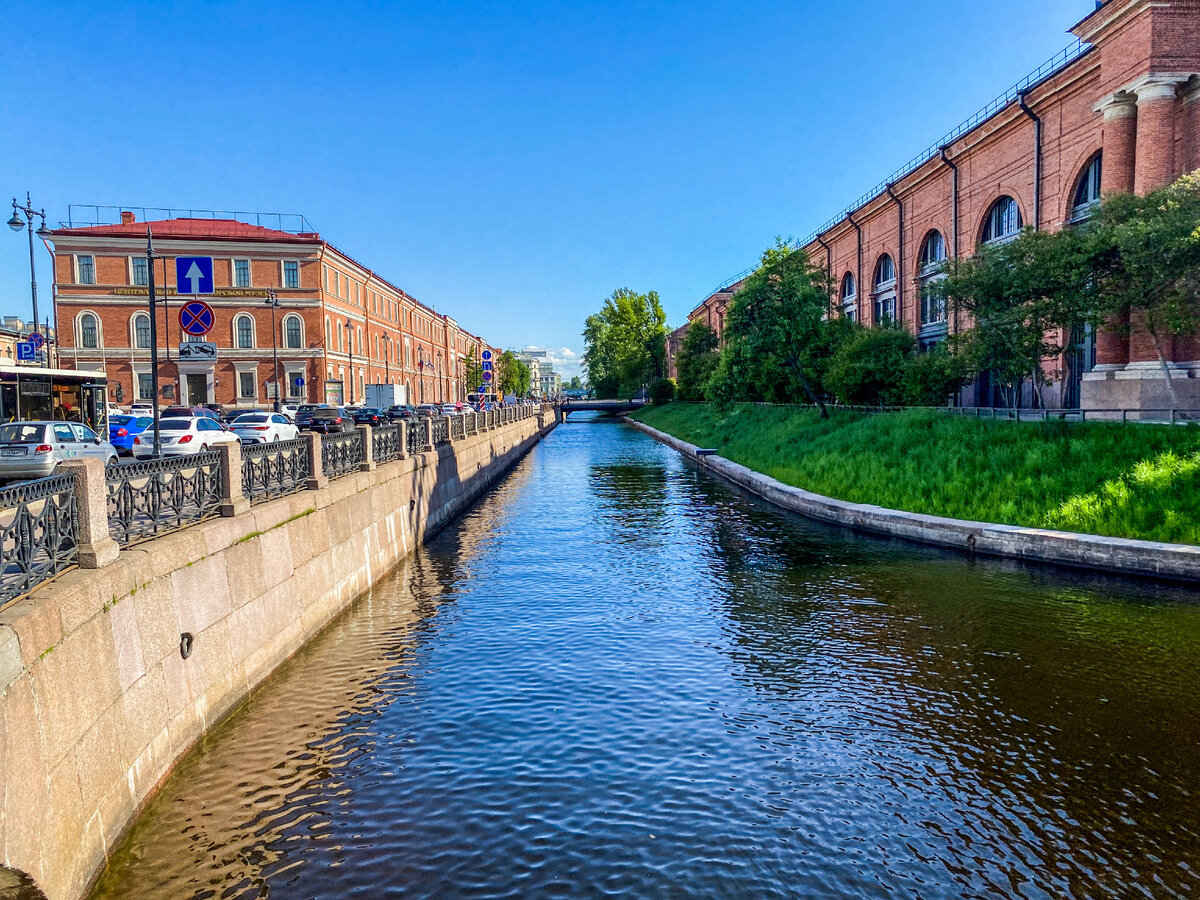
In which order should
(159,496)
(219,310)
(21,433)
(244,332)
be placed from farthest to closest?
1. (244,332)
2. (219,310)
3. (21,433)
4. (159,496)

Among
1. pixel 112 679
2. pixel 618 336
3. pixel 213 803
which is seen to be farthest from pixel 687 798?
pixel 618 336

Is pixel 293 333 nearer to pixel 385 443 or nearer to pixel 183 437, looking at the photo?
pixel 183 437

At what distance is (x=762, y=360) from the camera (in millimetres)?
39906

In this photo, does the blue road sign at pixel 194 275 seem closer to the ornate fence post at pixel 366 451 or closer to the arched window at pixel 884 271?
the ornate fence post at pixel 366 451

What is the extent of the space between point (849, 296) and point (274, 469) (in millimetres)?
47776

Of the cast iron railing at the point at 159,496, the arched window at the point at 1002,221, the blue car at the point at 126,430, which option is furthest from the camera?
the arched window at the point at 1002,221

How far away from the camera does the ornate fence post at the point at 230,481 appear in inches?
382

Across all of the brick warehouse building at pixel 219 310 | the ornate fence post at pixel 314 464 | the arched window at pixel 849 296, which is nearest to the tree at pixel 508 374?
the brick warehouse building at pixel 219 310

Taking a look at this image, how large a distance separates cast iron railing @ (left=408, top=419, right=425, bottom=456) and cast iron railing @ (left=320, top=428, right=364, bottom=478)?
480cm

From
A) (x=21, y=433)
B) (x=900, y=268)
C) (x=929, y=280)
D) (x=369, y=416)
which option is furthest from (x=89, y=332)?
(x=929, y=280)

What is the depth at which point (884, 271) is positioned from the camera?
4766cm

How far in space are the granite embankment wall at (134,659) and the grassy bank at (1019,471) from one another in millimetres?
14376

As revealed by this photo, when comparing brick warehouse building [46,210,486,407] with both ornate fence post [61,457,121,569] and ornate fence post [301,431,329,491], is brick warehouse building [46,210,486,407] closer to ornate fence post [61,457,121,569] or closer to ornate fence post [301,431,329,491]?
ornate fence post [301,431,329,491]

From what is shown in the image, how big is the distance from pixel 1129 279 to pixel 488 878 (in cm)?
2267
